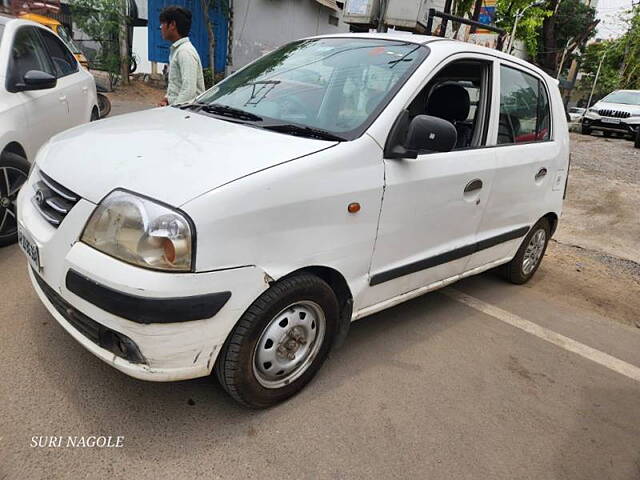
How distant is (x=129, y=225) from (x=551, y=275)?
13.5 ft

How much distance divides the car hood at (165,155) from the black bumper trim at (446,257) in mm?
818

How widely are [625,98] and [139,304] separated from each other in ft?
61.3

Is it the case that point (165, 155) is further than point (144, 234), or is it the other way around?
point (165, 155)

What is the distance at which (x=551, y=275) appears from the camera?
4637mm

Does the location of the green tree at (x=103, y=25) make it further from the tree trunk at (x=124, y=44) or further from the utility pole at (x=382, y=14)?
the utility pole at (x=382, y=14)

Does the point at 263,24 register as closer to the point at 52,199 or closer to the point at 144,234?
the point at 52,199

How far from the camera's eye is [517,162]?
10.8 ft

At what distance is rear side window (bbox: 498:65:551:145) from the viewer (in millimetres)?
3252

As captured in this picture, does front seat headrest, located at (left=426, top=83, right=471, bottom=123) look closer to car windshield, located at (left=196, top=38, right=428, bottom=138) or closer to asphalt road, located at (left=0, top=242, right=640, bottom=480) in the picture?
car windshield, located at (left=196, top=38, right=428, bottom=138)

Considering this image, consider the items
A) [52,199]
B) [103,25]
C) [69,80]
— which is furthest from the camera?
[103,25]

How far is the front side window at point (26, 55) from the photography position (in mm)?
3777

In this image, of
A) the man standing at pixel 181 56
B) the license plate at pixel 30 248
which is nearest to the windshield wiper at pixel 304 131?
the license plate at pixel 30 248

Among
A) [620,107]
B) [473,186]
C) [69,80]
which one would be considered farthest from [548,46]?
[473,186]

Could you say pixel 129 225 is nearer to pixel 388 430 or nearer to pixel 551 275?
pixel 388 430
